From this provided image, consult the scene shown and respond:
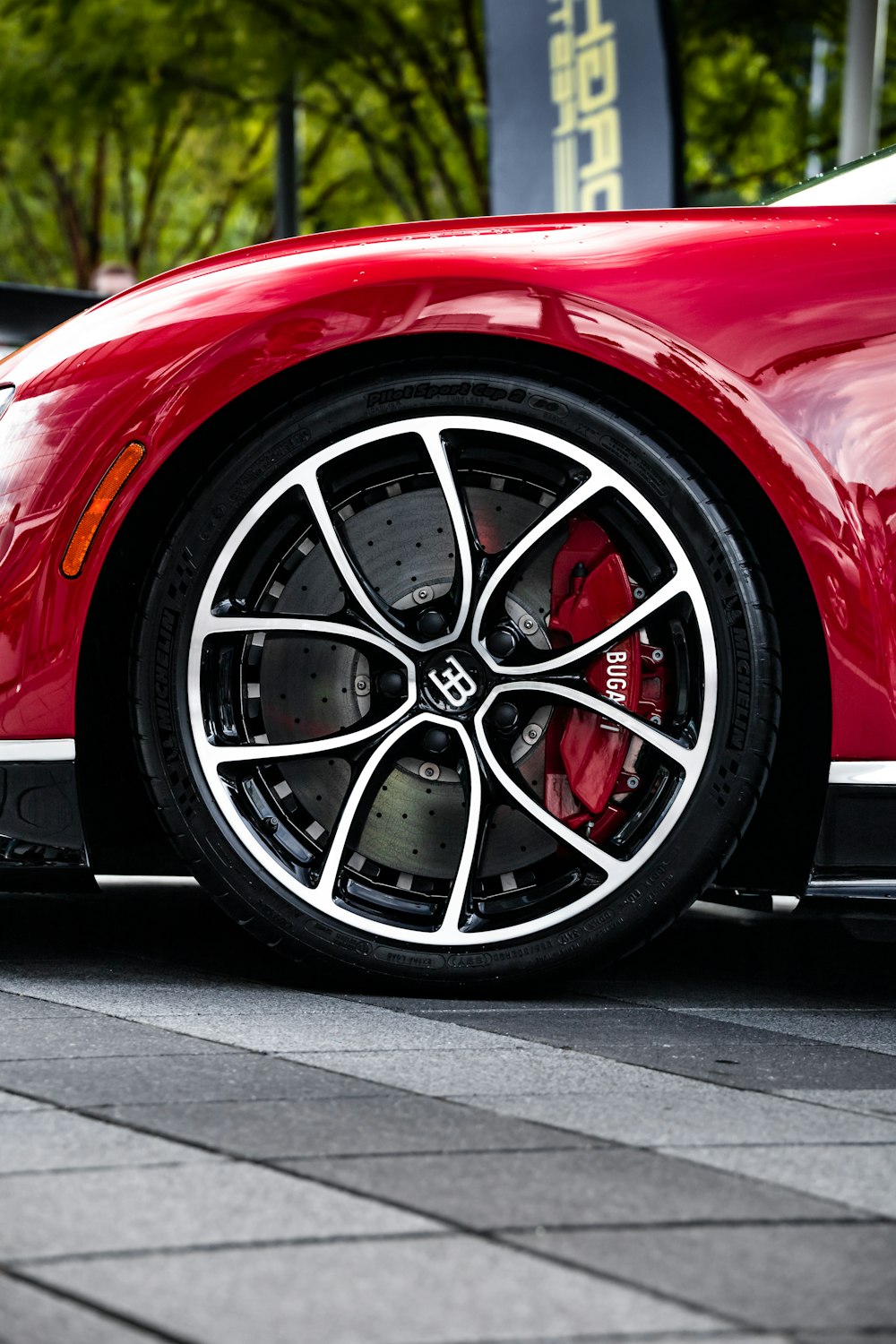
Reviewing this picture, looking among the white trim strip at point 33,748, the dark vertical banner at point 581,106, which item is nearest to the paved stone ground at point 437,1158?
the white trim strip at point 33,748

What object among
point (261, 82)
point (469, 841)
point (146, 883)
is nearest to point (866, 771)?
point (469, 841)

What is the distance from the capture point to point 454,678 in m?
2.71

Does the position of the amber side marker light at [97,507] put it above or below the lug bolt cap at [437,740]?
above

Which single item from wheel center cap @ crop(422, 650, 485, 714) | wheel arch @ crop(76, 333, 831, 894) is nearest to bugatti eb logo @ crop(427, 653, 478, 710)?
wheel center cap @ crop(422, 650, 485, 714)

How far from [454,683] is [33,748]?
2.30 ft

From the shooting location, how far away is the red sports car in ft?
8.75

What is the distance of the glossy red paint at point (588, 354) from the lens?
2.63 metres

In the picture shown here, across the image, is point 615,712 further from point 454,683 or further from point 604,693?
A: point 454,683

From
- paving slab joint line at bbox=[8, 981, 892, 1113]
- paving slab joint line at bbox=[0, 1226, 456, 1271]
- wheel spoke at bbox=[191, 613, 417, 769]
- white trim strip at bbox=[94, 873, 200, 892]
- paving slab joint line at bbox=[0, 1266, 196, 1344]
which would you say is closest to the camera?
paving slab joint line at bbox=[0, 1266, 196, 1344]

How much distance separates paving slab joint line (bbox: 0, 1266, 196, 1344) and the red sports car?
1.20m

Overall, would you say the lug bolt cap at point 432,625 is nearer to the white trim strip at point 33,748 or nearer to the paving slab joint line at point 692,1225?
the white trim strip at point 33,748

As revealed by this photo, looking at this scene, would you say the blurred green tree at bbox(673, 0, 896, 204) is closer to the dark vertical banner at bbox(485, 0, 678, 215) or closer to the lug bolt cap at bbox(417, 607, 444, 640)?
the dark vertical banner at bbox(485, 0, 678, 215)

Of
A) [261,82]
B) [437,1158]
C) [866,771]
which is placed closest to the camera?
[437,1158]

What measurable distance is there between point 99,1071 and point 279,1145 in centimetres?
43
